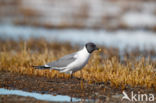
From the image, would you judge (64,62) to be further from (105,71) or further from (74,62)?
(105,71)

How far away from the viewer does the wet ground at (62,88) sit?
714 cm

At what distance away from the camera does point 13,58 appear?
10.5 meters

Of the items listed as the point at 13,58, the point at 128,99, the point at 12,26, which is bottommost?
the point at 128,99

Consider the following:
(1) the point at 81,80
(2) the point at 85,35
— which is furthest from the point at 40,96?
(2) the point at 85,35

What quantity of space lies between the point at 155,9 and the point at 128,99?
84.9 ft

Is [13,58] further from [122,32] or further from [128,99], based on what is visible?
[122,32]

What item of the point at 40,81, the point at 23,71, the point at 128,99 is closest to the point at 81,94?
the point at 128,99

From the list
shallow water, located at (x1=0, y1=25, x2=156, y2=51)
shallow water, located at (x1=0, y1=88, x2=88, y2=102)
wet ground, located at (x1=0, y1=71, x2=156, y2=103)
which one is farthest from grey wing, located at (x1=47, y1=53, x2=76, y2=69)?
shallow water, located at (x1=0, y1=25, x2=156, y2=51)

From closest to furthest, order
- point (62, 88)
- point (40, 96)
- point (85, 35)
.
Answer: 1. point (40, 96)
2. point (62, 88)
3. point (85, 35)

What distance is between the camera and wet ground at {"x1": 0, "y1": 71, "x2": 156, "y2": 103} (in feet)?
23.4

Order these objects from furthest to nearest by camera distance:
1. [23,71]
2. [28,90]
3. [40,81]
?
[23,71] < [40,81] < [28,90]

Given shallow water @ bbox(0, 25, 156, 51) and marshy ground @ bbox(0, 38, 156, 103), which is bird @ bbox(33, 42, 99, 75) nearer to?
marshy ground @ bbox(0, 38, 156, 103)

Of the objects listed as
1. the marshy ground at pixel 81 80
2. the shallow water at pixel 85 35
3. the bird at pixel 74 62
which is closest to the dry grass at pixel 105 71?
the marshy ground at pixel 81 80

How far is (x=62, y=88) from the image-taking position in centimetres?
801
